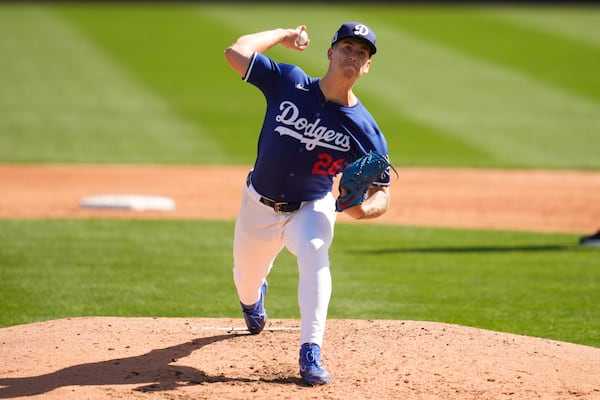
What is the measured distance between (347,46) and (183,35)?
18124mm

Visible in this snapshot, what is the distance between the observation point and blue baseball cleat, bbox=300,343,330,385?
5586mm

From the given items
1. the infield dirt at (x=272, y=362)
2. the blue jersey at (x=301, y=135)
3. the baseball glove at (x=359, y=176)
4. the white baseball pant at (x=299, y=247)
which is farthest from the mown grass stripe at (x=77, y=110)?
the baseball glove at (x=359, y=176)

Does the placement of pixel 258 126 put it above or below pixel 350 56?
above

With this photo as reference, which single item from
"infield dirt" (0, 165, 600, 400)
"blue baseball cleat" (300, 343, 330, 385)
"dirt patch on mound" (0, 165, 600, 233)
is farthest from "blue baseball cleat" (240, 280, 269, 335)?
"dirt patch on mound" (0, 165, 600, 233)

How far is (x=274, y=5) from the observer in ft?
92.4

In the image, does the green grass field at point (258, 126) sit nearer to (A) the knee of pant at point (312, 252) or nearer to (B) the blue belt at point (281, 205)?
(B) the blue belt at point (281, 205)

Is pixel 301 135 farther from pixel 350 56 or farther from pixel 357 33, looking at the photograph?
pixel 357 33

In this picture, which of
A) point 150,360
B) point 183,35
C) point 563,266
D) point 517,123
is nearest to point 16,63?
point 183,35

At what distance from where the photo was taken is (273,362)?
20.0 feet

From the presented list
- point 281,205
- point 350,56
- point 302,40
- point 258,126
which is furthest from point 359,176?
point 258,126

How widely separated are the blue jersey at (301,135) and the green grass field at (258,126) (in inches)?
81.4

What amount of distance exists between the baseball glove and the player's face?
52 cm

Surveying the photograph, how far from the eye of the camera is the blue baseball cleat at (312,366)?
559 centimetres

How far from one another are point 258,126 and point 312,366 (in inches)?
432
